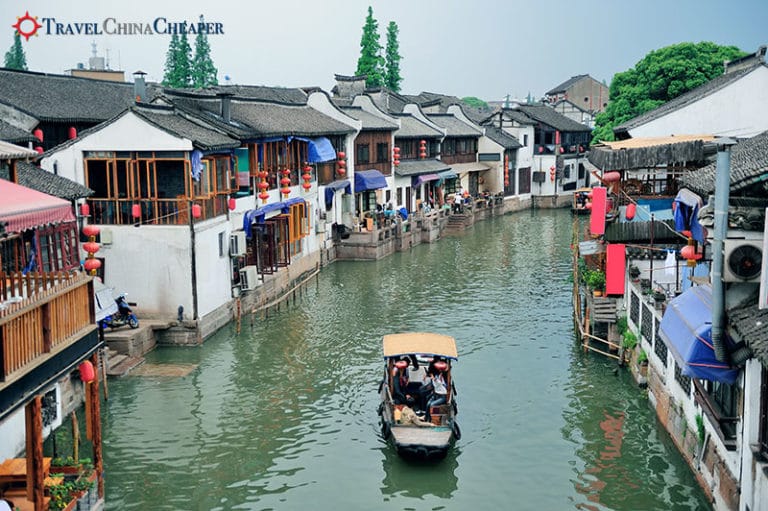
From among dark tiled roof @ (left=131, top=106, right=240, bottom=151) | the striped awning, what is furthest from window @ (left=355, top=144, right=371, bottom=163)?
the striped awning

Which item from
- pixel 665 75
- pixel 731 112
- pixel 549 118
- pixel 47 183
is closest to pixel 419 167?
pixel 665 75

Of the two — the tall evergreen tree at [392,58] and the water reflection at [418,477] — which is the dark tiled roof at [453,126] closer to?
the tall evergreen tree at [392,58]

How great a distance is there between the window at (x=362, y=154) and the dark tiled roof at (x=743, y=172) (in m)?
32.4

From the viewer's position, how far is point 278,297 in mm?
34250

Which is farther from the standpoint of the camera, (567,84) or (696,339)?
(567,84)

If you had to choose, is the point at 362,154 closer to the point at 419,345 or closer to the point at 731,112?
the point at 731,112

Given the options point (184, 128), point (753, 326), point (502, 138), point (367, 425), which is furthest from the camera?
point (502, 138)

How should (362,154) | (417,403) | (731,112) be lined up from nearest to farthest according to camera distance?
(417,403) < (731,112) < (362,154)

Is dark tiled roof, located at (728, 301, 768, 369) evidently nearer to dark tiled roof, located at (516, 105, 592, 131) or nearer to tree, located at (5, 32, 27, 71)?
dark tiled roof, located at (516, 105, 592, 131)

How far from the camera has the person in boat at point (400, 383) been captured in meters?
19.5

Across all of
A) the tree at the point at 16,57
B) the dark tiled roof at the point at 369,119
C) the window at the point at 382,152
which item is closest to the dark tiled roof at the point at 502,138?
the dark tiled roof at the point at 369,119

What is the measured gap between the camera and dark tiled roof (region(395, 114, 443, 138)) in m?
55.8

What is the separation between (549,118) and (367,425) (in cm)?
5893

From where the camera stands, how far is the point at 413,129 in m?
57.9
